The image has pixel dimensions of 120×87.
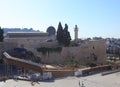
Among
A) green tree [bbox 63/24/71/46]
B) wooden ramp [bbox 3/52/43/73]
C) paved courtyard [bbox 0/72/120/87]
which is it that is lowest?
paved courtyard [bbox 0/72/120/87]

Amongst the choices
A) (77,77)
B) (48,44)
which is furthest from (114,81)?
(48,44)

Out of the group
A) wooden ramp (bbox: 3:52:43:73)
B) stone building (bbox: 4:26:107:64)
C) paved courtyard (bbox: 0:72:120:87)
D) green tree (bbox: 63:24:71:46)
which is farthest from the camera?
green tree (bbox: 63:24:71:46)

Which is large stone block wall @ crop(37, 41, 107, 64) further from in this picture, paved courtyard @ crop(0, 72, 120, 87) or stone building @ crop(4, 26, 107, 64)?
paved courtyard @ crop(0, 72, 120, 87)

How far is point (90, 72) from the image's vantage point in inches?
805

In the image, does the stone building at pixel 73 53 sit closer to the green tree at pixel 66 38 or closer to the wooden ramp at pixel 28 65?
the green tree at pixel 66 38

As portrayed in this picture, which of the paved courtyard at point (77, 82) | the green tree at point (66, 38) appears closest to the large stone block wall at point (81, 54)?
the green tree at point (66, 38)

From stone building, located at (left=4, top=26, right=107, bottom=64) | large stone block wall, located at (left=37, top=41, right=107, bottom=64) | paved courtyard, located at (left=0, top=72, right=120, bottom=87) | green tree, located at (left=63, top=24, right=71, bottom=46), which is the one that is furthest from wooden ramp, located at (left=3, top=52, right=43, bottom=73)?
green tree, located at (left=63, top=24, right=71, bottom=46)

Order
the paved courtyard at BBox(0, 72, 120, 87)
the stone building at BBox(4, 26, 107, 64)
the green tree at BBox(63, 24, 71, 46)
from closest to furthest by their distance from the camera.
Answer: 1. the paved courtyard at BBox(0, 72, 120, 87)
2. the stone building at BBox(4, 26, 107, 64)
3. the green tree at BBox(63, 24, 71, 46)

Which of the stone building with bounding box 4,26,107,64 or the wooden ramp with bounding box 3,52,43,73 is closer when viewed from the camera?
the wooden ramp with bounding box 3,52,43,73

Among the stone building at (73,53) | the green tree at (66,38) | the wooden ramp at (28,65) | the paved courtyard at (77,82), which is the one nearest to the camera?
the paved courtyard at (77,82)

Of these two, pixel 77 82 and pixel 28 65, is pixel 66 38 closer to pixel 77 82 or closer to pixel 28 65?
pixel 28 65

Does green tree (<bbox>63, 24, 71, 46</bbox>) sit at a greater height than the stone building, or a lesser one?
greater

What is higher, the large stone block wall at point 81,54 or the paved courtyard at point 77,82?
the large stone block wall at point 81,54

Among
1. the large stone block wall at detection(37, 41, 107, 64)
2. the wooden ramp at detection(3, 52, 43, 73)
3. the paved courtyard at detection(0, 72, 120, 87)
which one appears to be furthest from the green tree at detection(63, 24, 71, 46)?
the paved courtyard at detection(0, 72, 120, 87)
